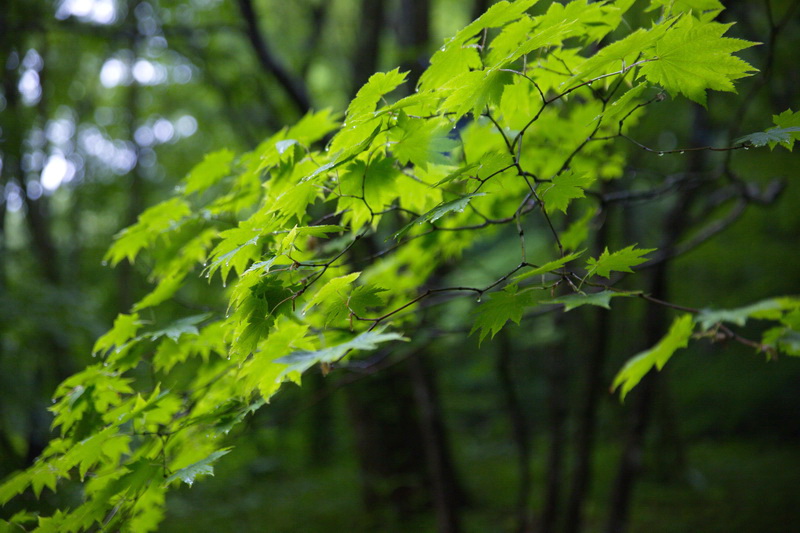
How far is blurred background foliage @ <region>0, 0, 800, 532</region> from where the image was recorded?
4.02m

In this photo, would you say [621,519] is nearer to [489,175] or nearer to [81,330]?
[489,175]

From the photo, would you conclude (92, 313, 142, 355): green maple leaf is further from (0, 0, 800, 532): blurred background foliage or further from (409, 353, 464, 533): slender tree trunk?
(409, 353, 464, 533): slender tree trunk

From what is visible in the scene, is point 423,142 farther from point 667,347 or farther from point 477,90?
point 667,347

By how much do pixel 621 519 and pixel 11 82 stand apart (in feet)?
29.0

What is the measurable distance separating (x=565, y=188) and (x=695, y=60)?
1.28 ft

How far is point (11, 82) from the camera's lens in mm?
7305

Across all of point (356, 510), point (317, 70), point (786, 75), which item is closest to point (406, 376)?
point (356, 510)

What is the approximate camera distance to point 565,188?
53.4 inches

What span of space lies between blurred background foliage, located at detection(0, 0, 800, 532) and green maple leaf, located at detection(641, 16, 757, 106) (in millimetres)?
949

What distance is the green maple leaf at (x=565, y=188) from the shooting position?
133 cm

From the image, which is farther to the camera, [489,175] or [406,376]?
[406,376]

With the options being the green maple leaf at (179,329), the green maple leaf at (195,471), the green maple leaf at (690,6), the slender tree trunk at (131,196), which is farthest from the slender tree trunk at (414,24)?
the slender tree trunk at (131,196)

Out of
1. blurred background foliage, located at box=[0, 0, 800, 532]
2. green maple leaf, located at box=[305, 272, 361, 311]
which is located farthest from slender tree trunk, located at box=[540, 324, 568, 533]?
green maple leaf, located at box=[305, 272, 361, 311]

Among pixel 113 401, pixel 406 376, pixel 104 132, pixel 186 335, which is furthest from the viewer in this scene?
pixel 104 132
